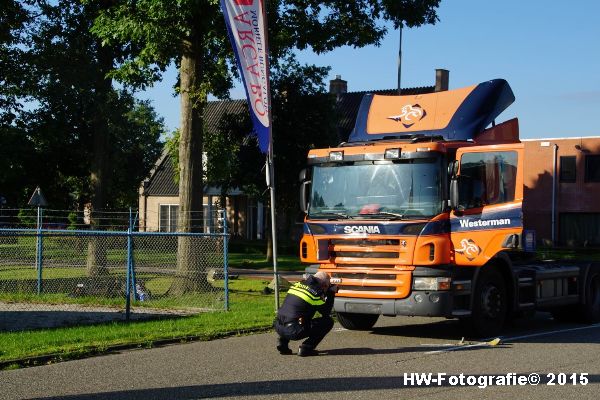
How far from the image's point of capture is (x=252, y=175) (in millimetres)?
36656

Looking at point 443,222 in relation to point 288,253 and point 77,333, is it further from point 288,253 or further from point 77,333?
point 288,253

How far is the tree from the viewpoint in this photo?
802 inches

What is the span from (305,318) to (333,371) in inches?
54.2

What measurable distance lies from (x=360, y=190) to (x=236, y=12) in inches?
180

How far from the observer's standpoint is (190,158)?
70.2 feet

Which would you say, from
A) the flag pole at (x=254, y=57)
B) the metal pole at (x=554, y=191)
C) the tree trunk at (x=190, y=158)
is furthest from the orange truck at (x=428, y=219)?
the metal pole at (x=554, y=191)

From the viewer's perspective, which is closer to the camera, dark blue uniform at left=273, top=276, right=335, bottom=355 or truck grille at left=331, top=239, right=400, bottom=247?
dark blue uniform at left=273, top=276, right=335, bottom=355

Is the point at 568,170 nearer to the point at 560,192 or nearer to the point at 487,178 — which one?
the point at 560,192

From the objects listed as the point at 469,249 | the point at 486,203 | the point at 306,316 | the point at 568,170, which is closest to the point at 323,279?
the point at 306,316

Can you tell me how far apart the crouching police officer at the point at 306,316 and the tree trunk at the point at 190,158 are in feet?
27.9

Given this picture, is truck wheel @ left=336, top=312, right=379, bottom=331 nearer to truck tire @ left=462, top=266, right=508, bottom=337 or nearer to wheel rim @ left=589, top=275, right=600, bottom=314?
truck tire @ left=462, top=266, right=508, bottom=337

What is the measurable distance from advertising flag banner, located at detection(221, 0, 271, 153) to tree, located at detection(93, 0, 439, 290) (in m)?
3.52

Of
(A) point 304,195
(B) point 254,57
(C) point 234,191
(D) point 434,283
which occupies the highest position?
(B) point 254,57

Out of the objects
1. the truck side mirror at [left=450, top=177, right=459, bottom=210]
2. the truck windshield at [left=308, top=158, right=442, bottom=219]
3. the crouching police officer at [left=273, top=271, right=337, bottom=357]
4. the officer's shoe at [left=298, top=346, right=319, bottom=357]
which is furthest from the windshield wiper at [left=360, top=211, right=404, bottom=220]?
the officer's shoe at [left=298, top=346, right=319, bottom=357]
